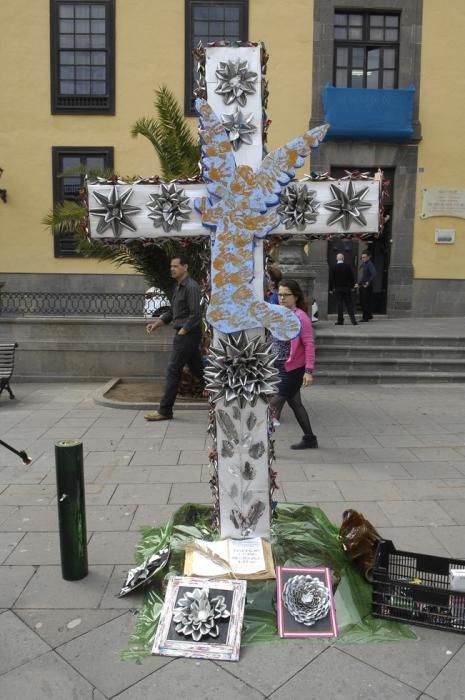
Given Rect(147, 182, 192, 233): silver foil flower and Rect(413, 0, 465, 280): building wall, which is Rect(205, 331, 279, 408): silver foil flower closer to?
Rect(147, 182, 192, 233): silver foil flower

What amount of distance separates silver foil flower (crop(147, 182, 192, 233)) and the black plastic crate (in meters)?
2.26

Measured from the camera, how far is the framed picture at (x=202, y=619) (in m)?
2.90

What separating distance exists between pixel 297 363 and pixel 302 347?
176mm

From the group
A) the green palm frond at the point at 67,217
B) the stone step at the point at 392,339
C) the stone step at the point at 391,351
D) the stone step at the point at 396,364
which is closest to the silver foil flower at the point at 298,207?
the green palm frond at the point at 67,217

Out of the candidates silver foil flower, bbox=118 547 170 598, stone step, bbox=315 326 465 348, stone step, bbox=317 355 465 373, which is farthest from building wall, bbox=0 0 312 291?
silver foil flower, bbox=118 547 170 598

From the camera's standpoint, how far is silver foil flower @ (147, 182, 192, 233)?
3621 millimetres

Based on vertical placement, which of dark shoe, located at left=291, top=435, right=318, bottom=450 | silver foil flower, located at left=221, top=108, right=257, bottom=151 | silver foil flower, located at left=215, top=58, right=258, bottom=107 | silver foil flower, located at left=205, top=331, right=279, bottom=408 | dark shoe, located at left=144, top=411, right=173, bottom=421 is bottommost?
dark shoe, located at left=144, top=411, right=173, bottom=421

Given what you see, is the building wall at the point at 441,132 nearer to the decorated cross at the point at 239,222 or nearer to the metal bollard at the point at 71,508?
the decorated cross at the point at 239,222

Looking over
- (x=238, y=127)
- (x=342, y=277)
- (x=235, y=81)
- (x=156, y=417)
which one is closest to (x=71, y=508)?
(x=238, y=127)

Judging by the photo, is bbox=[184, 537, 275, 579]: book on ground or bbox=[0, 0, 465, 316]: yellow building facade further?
bbox=[0, 0, 465, 316]: yellow building facade

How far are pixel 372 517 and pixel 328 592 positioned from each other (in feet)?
4.64

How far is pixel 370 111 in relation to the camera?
15.6m

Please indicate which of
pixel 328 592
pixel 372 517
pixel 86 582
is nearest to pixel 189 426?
pixel 372 517

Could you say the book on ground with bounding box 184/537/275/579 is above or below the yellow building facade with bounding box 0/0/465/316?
below
